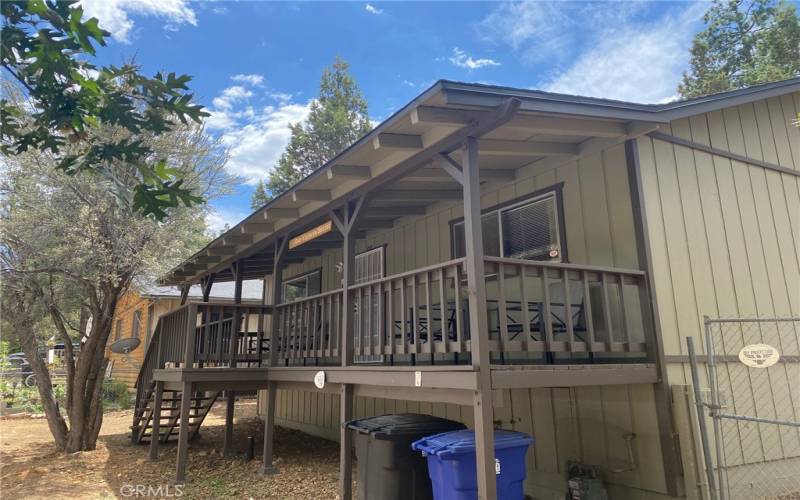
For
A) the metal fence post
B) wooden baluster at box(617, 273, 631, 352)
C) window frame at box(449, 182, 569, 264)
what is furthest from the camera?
window frame at box(449, 182, 569, 264)

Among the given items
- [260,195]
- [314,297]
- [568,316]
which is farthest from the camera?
[260,195]

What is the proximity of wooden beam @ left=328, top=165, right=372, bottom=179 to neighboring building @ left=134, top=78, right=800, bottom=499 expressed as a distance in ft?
0.08

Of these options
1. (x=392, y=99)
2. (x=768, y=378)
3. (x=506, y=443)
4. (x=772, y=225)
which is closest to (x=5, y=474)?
(x=506, y=443)

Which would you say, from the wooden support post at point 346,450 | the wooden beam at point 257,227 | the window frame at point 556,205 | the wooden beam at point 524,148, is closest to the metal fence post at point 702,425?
the window frame at point 556,205

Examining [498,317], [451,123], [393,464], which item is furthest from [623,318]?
[393,464]

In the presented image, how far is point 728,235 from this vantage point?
5.95 metres

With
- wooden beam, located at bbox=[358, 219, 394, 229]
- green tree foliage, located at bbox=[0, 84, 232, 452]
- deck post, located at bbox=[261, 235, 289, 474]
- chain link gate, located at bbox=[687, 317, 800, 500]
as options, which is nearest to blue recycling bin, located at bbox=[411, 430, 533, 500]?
chain link gate, located at bbox=[687, 317, 800, 500]

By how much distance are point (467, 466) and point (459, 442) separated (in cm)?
19

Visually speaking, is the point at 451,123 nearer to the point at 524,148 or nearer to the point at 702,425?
the point at 524,148

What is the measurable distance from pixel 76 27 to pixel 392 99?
31580mm

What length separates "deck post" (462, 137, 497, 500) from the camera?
393cm

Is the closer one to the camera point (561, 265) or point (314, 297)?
point (561, 265)

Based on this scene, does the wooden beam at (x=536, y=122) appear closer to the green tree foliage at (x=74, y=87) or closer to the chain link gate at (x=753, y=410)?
the green tree foliage at (x=74, y=87)

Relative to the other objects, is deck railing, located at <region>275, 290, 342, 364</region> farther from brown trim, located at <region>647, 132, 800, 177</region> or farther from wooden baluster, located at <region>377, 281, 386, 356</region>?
brown trim, located at <region>647, 132, 800, 177</region>
